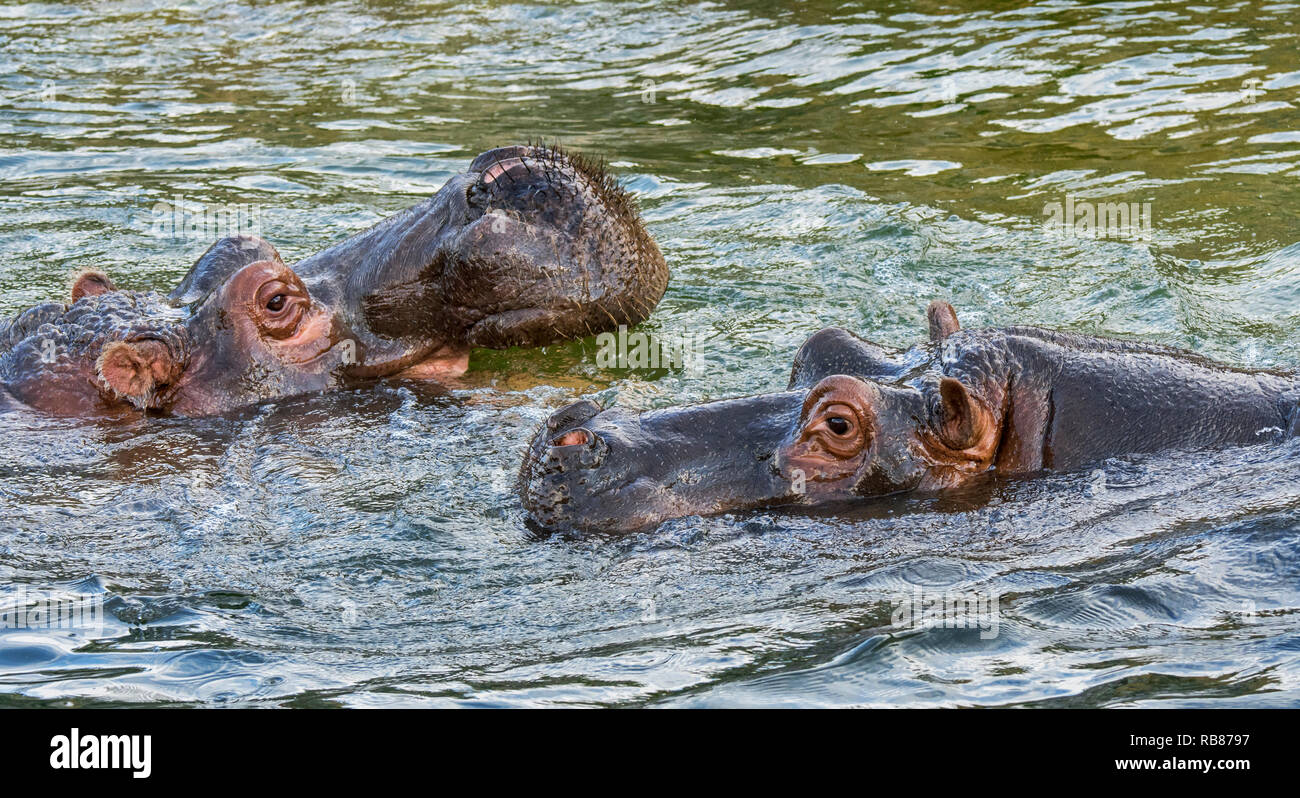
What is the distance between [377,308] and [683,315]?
2168 mm

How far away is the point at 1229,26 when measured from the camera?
14.1 metres

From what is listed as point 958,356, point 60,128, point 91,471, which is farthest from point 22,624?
point 60,128

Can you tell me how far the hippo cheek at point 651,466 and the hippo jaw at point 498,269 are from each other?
5.30 feet

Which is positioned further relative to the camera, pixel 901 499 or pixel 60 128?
pixel 60 128

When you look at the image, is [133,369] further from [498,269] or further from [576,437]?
[576,437]

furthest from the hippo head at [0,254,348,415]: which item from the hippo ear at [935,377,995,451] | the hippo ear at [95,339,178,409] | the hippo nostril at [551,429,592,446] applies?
the hippo ear at [935,377,995,451]

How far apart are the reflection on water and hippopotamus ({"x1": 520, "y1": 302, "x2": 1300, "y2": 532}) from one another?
100 mm

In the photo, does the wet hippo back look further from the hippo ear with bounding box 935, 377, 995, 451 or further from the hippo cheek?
the hippo cheek

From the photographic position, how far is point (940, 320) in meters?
6.17

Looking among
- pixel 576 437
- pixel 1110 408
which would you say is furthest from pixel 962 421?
pixel 576 437

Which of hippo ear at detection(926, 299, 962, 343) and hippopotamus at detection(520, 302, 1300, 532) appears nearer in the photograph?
hippopotamus at detection(520, 302, 1300, 532)

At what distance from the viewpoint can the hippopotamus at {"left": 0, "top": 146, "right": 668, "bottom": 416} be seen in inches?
272

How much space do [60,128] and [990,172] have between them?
7.72 meters

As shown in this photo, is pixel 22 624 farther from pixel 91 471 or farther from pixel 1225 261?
pixel 1225 261
